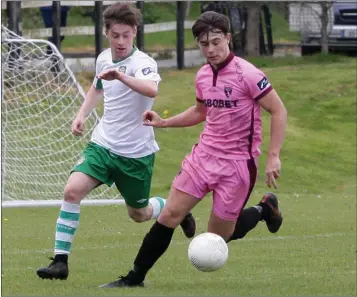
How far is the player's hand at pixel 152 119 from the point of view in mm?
7766

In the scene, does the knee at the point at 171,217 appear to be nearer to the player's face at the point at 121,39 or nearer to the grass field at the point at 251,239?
the grass field at the point at 251,239

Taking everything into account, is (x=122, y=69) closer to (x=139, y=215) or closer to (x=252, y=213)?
(x=139, y=215)

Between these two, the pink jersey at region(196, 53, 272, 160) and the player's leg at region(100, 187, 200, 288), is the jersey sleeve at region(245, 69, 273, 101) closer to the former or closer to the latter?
the pink jersey at region(196, 53, 272, 160)

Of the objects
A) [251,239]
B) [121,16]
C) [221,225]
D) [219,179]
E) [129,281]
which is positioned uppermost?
[121,16]

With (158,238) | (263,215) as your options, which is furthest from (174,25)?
(158,238)

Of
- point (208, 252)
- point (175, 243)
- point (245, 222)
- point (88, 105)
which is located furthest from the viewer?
point (175, 243)

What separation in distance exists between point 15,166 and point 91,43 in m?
9.55

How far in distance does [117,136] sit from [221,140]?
98cm

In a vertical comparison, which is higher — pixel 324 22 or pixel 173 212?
pixel 173 212

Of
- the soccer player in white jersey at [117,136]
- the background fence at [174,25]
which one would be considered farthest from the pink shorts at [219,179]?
the background fence at [174,25]

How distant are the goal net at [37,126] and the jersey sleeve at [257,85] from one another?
275 inches

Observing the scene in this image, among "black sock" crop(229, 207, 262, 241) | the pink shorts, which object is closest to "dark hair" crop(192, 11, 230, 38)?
the pink shorts

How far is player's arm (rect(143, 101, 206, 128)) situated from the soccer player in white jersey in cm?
19

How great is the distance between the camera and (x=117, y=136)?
325 inches
